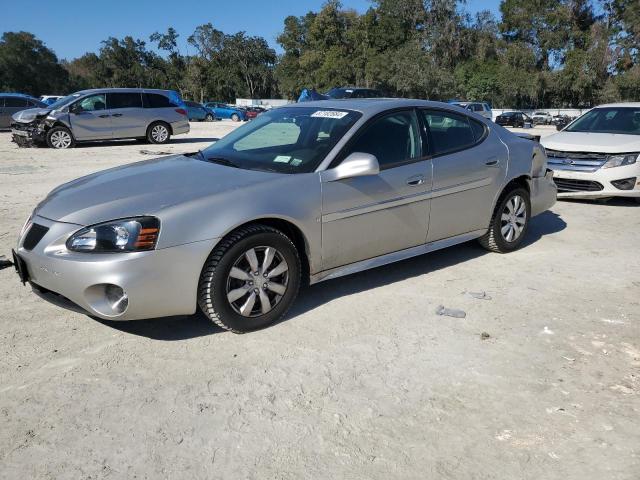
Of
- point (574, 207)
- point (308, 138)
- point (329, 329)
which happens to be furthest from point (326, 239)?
point (574, 207)

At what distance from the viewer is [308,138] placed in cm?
460

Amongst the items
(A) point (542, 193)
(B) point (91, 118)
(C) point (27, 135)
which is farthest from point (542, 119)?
(A) point (542, 193)

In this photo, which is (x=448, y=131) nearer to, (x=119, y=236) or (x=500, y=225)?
(x=500, y=225)

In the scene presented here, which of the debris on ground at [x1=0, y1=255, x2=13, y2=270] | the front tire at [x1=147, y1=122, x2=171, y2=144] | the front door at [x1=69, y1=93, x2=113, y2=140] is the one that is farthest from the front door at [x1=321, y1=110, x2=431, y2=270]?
the front tire at [x1=147, y1=122, x2=171, y2=144]

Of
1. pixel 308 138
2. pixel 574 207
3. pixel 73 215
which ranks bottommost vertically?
pixel 574 207

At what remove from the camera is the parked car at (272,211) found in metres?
3.45

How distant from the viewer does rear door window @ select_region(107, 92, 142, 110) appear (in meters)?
15.9

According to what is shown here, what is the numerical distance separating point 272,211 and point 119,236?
0.98 m

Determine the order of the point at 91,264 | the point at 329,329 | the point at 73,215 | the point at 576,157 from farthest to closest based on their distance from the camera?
the point at 576,157 < the point at 329,329 < the point at 73,215 < the point at 91,264

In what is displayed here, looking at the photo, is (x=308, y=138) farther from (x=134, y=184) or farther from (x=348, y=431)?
(x=348, y=431)

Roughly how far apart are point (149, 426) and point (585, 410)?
2.24 m

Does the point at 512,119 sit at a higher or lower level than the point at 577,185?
lower

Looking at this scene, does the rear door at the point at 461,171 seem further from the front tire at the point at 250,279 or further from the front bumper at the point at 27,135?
the front bumper at the point at 27,135

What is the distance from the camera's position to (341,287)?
4773mm
